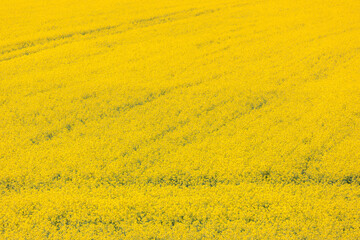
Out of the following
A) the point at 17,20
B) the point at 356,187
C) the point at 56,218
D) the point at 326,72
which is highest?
the point at 17,20

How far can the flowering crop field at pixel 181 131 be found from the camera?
2547 millimetres

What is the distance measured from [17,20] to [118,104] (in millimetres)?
4389

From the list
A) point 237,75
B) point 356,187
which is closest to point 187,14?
point 237,75

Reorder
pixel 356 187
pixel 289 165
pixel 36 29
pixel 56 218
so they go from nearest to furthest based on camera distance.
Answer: pixel 56 218
pixel 356 187
pixel 289 165
pixel 36 29

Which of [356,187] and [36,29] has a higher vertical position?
[36,29]

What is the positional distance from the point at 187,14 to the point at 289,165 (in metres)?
5.13

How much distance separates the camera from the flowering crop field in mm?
2547

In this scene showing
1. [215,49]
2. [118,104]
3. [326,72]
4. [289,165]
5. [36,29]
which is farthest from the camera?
[36,29]

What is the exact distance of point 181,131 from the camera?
3.49m

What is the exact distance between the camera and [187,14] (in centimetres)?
711

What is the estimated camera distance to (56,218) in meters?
2.57

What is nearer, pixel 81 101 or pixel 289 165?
pixel 289 165

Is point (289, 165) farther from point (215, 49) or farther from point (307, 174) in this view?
point (215, 49)

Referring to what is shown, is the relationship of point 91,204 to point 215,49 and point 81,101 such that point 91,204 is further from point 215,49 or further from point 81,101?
point 215,49
